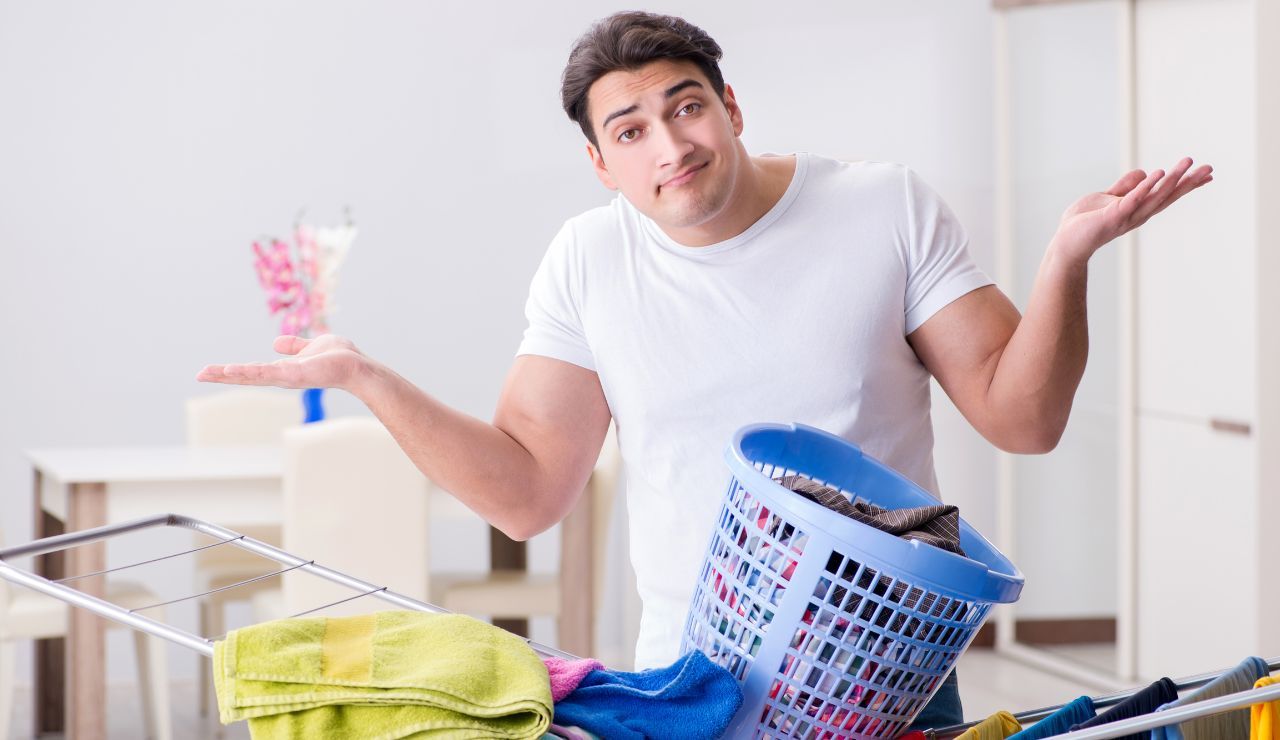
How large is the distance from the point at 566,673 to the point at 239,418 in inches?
131

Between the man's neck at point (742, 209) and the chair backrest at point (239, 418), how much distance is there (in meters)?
2.89

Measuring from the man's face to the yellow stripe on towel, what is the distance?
1.82ft

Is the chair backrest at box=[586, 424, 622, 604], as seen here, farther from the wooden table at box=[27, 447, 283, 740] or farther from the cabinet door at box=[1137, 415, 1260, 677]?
the cabinet door at box=[1137, 415, 1260, 677]

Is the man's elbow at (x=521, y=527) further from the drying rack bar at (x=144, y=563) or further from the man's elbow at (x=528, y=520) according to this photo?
the drying rack bar at (x=144, y=563)

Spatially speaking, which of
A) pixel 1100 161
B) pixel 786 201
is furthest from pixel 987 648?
pixel 786 201

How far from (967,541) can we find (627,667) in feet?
11.5

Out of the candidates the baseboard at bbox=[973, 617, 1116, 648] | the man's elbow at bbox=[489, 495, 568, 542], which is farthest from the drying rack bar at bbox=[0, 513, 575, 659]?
the baseboard at bbox=[973, 617, 1116, 648]

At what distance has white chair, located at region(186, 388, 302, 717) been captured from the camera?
404 cm

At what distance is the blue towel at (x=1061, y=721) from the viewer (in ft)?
3.18

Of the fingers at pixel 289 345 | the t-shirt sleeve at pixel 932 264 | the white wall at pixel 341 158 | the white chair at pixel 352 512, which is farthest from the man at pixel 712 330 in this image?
the white wall at pixel 341 158

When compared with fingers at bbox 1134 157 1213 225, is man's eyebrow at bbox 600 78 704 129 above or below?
above

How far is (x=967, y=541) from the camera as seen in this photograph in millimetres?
1104

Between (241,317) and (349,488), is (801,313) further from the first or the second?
(241,317)

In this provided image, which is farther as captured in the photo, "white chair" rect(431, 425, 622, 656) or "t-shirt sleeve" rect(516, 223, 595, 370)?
"white chair" rect(431, 425, 622, 656)
